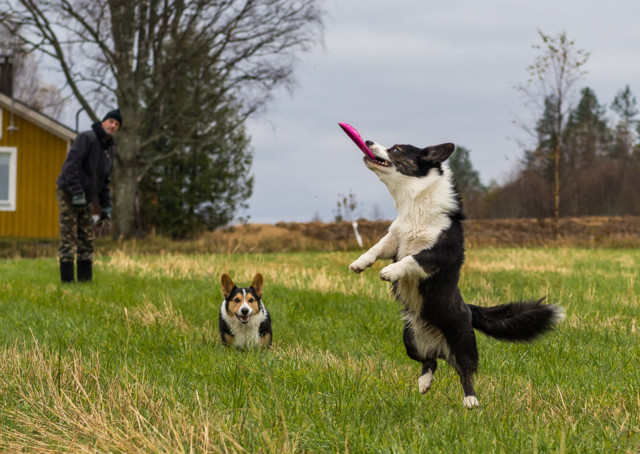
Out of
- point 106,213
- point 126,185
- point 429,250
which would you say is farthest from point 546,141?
point 429,250

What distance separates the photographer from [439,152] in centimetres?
351

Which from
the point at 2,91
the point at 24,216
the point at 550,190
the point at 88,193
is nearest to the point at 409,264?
the point at 88,193

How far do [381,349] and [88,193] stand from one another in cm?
617

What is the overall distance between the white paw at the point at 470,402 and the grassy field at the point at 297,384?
82mm

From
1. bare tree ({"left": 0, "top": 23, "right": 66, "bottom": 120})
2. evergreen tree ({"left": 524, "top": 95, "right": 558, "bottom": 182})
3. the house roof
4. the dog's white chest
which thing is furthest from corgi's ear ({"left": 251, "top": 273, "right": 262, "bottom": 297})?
bare tree ({"left": 0, "top": 23, "right": 66, "bottom": 120})

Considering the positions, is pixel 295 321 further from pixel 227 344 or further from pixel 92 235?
pixel 92 235

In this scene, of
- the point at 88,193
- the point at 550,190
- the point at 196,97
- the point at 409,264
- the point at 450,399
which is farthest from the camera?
the point at 550,190

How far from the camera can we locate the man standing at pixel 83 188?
9.47 metres

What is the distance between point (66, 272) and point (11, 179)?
46.5 feet

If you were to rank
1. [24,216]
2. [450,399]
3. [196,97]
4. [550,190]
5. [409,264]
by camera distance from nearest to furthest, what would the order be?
1. [409,264]
2. [450,399]
3. [24,216]
4. [196,97]
5. [550,190]

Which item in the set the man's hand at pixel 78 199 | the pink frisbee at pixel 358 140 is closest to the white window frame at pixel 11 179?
the man's hand at pixel 78 199

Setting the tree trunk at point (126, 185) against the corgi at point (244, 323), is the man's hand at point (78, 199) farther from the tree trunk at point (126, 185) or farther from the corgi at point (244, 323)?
the tree trunk at point (126, 185)

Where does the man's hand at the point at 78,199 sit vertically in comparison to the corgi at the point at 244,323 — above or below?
above

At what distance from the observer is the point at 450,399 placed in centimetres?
370
